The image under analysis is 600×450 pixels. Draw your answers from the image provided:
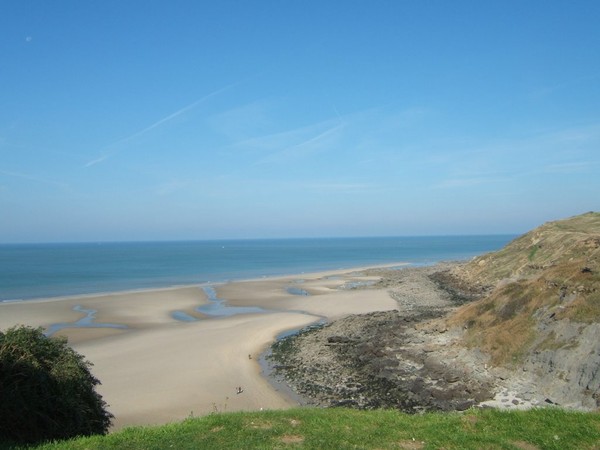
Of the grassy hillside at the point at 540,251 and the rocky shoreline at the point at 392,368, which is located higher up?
the grassy hillside at the point at 540,251

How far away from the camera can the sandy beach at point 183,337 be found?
75.6 feet

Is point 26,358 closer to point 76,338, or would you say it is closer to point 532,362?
point 532,362

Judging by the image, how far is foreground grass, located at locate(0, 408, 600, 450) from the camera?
1050 centimetres

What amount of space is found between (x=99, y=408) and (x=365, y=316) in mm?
30848

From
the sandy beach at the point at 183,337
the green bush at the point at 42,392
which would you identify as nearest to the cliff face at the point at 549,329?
the sandy beach at the point at 183,337

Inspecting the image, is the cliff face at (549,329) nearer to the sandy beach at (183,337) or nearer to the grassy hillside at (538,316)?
the grassy hillside at (538,316)

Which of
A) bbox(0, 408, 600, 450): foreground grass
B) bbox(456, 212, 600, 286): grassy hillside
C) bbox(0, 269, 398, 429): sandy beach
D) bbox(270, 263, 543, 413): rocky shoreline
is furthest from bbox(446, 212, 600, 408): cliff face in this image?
bbox(456, 212, 600, 286): grassy hillside

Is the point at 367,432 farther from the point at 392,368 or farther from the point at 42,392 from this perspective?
the point at 392,368

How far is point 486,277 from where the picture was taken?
6309 cm

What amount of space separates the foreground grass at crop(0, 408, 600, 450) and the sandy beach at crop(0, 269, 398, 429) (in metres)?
10.0

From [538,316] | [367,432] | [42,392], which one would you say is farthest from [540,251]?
[42,392]

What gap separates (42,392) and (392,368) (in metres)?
18.1

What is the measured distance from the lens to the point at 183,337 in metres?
36.8

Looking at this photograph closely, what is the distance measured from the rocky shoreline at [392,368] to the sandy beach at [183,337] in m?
2.08
